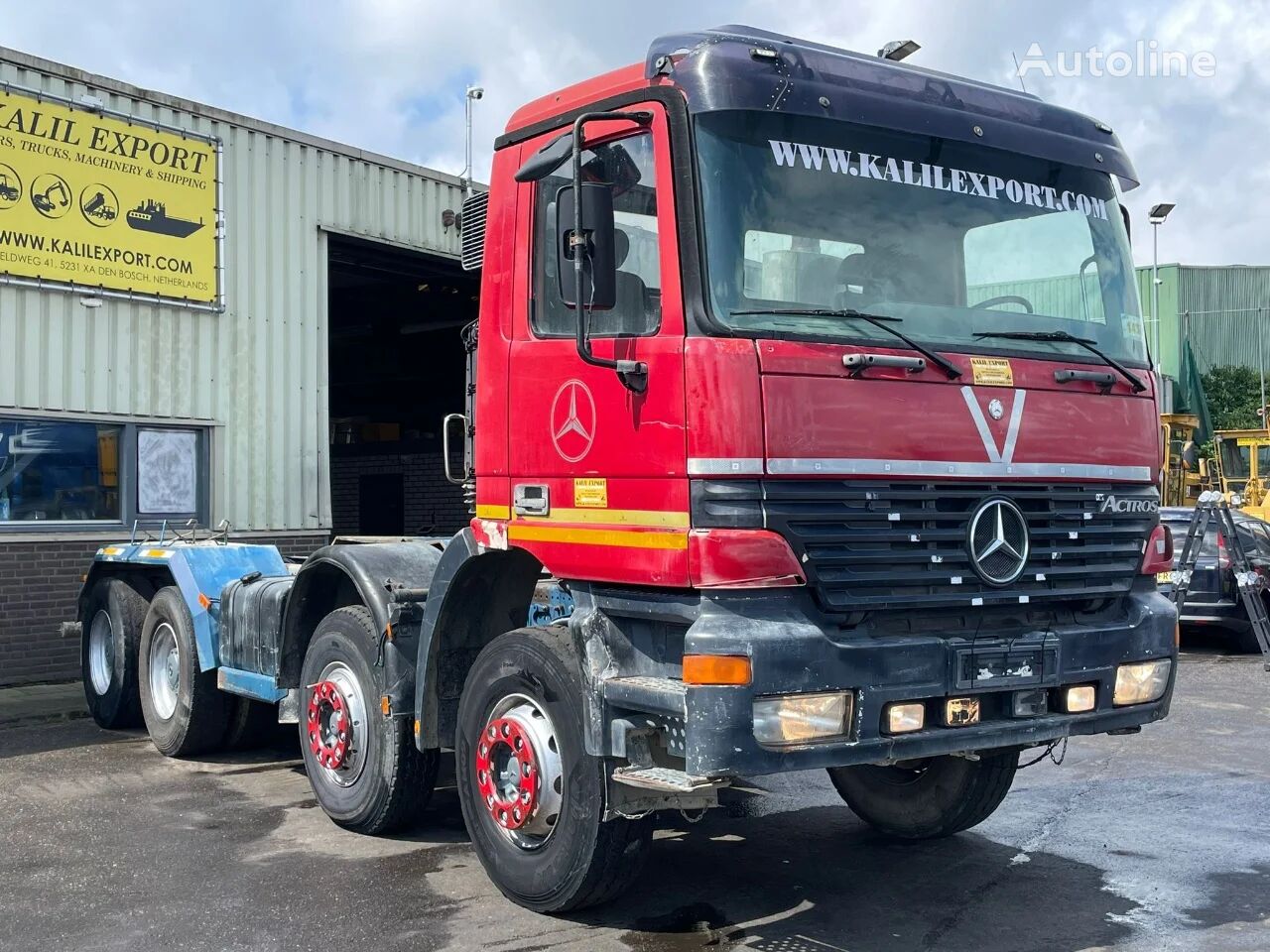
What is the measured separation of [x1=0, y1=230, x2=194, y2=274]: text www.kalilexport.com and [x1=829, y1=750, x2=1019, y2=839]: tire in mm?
8114

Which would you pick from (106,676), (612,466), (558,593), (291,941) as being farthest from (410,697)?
(106,676)

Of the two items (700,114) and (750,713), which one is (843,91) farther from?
(750,713)

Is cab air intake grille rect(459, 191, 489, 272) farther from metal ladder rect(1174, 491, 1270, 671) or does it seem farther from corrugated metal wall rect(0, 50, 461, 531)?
metal ladder rect(1174, 491, 1270, 671)

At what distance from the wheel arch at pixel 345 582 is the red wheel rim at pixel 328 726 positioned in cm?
42

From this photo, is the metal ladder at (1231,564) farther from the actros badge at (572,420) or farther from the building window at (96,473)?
the building window at (96,473)

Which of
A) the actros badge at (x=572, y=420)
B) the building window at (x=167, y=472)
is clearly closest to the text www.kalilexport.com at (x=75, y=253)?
the building window at (x=167, y=472)

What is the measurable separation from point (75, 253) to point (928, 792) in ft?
28.3

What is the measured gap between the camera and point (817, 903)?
5.48 metres

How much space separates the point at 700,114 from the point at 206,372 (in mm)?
8794

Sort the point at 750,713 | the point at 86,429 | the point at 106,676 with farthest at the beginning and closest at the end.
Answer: the point at 86,429
the point at 106,676
the point at 750,713

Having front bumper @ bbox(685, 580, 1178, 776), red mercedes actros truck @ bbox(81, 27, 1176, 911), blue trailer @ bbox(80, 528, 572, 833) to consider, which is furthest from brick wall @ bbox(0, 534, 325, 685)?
front bumper @ bbox(685, 580, 1178, 776)

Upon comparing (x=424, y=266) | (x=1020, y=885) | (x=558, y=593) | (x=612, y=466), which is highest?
(x=424, y=266)

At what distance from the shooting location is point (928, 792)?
6457mm

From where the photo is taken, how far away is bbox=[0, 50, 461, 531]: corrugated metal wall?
36.9 feet
